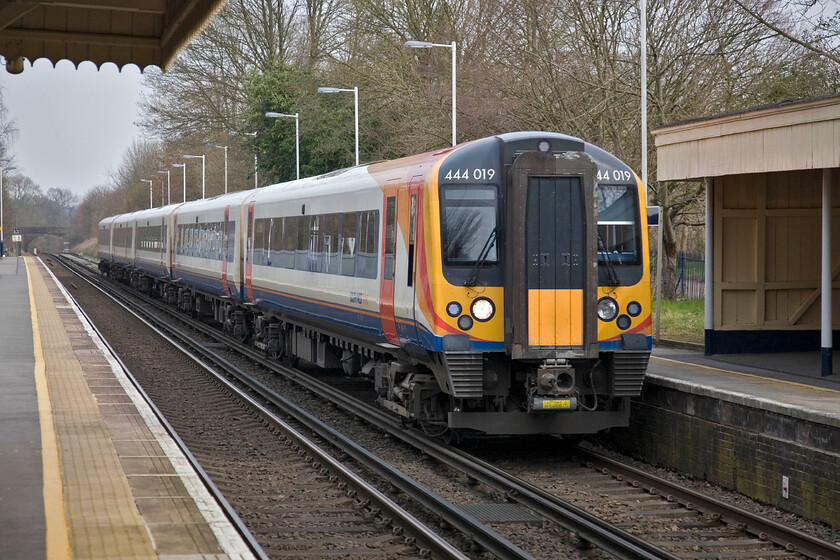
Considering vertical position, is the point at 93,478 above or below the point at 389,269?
below

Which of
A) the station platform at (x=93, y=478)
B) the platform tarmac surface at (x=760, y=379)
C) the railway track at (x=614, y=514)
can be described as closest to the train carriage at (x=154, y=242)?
the station platform at (x=93, y=478)

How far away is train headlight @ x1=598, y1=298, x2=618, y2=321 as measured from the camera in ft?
36.6

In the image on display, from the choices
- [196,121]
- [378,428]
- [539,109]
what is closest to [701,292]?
[539,109]

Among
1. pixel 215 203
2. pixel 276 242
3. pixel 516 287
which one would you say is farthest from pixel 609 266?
pixel 215 203

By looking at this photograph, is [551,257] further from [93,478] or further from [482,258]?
[93,478]

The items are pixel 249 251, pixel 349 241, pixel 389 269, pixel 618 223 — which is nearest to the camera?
pixel 618 223

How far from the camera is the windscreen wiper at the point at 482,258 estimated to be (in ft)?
36.0

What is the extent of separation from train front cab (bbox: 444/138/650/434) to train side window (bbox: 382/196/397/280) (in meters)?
1.63

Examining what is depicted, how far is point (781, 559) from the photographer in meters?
8.02

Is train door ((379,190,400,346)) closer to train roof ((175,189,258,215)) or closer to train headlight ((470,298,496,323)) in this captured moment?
train headlight ((470,298,496,323))

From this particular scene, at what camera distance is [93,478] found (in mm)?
9148

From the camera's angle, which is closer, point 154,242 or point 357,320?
point 357,320

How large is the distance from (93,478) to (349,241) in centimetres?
581

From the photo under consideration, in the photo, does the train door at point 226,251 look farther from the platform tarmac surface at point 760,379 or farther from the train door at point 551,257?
the train door at point 551,257
